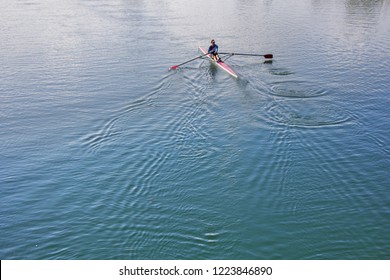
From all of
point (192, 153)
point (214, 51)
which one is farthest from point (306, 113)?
point (214, 51)

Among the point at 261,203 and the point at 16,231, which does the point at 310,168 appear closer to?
the point at 261,203

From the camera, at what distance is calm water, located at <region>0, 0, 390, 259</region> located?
50.8 ft

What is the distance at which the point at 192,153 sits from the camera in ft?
68.0

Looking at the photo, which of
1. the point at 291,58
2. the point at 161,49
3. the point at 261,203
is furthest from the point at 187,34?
the point at 261,203

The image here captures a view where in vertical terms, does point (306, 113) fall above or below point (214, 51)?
below

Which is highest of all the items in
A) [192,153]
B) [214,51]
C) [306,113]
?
[214,51]

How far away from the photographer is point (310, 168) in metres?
19.5

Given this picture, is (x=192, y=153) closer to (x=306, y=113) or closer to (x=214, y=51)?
(x=306, y=113)

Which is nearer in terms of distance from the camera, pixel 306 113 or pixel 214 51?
pixel 306 113

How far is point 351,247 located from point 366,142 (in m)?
8.91

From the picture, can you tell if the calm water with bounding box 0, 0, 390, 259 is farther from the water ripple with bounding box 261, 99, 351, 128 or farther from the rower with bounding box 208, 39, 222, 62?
the rower with bounding box 208, 39, 222, 62

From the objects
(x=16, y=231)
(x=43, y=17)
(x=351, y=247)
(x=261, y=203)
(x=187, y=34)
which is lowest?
(x=351, y=247)

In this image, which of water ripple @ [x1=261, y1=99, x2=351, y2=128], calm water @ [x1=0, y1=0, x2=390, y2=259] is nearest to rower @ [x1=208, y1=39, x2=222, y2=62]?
calm water @ [x1=0, y1=0, x2=390, y2=259]
